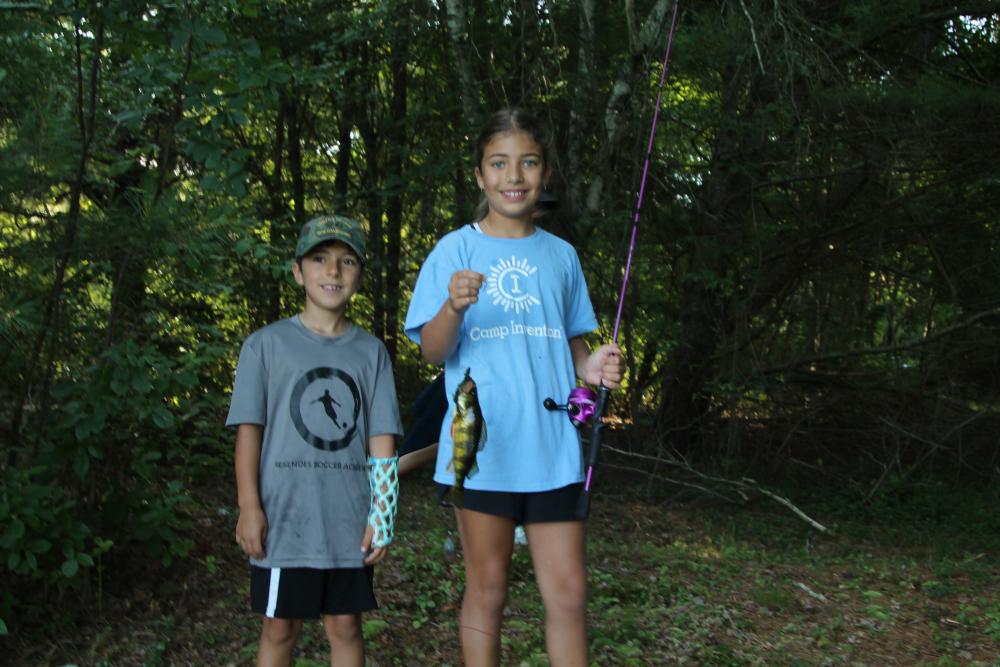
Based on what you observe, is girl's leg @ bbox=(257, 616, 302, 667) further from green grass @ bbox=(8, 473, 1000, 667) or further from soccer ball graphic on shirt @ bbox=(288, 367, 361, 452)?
green grass @ bbox=(8, 473, 1000, 667)

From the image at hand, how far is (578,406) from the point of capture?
298 cm

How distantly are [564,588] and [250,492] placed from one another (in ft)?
3.15

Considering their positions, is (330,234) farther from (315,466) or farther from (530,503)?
(530,503)

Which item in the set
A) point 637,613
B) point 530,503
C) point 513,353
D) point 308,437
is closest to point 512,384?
point 513,353

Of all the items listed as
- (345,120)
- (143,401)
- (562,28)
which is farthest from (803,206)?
(143,401)

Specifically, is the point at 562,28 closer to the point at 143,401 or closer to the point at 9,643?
the point at 143,401

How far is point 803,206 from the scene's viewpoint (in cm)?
1010

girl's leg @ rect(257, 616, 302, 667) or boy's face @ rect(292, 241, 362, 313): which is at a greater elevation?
boy's face @ rect(292, 241, 362, 313)

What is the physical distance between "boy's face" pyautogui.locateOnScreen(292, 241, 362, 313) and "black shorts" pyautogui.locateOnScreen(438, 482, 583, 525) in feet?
2.36

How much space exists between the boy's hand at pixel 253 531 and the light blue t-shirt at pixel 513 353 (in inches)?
21.0

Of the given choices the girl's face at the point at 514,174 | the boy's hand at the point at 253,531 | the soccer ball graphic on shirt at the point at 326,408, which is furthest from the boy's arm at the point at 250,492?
the girl's face at the point at 514,174

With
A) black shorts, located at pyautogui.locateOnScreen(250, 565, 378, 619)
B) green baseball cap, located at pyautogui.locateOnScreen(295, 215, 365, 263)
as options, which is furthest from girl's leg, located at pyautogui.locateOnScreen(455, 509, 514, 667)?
green baseball cap, located at pyautogui.locateOnScreen(295, 215, 365, 263)

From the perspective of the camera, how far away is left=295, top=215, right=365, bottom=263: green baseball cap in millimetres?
3127

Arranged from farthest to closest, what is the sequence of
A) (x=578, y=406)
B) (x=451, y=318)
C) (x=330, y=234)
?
(x=330, y=234) → (x=578, y=406) → (x=451, y=318)
